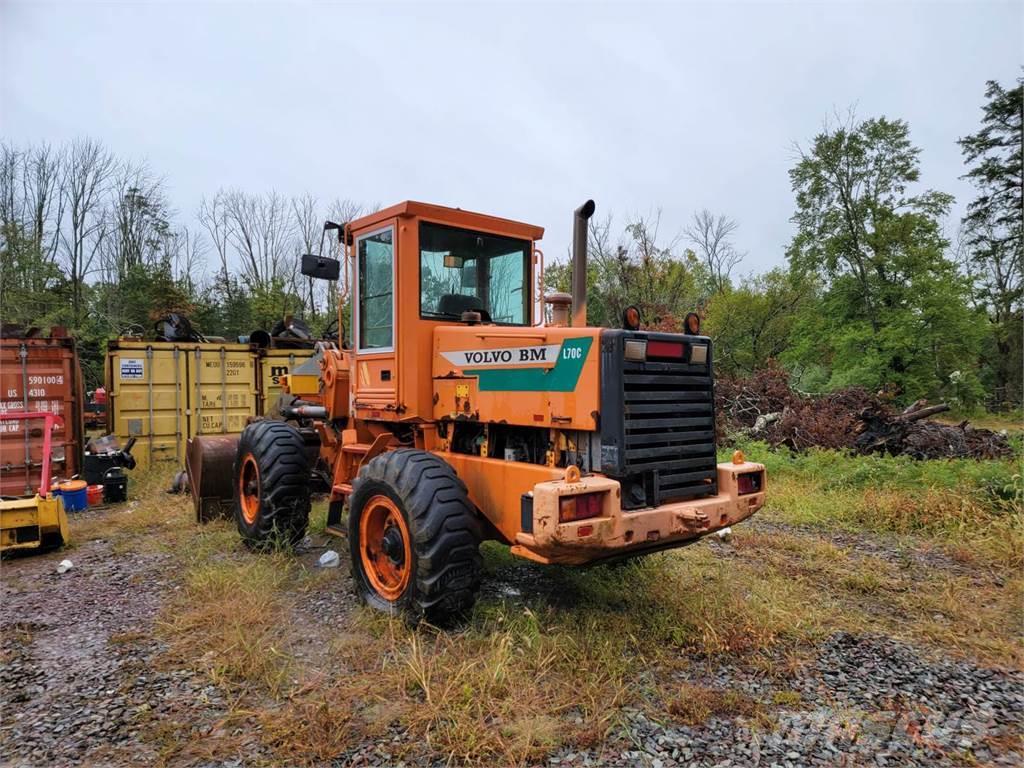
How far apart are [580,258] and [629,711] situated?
113 inches

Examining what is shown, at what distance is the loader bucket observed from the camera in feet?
23.2

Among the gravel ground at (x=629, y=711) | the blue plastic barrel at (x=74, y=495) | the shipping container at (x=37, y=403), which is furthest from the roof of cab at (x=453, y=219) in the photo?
the shipping container at (x=37, y=403)

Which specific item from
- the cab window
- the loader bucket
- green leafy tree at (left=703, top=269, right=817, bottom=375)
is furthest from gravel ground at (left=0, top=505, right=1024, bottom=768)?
green leafy tree at (left=703, top=269, right=817, bottom=375)

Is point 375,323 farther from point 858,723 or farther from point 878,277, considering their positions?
point 878,277

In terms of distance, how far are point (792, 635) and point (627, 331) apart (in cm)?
222

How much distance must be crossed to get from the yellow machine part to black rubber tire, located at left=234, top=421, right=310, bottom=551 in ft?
5.88

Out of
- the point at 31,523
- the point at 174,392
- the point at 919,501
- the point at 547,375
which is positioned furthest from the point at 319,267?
the point at 174,392

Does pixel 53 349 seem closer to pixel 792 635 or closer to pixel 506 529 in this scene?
pixel 506 529

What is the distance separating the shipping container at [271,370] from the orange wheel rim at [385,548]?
7429 millimetres

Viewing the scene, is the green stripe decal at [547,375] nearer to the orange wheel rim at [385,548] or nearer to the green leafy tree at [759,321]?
the orange wheel rim at [385,548]

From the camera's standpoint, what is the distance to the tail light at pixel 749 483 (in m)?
4.29

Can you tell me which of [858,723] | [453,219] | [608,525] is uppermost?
[453,219]

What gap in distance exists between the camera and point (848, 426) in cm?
1025

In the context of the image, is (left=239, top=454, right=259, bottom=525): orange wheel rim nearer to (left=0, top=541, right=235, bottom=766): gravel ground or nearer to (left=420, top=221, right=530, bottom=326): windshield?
(left=0, top=541, right=235, bottom=766): gravel ground
